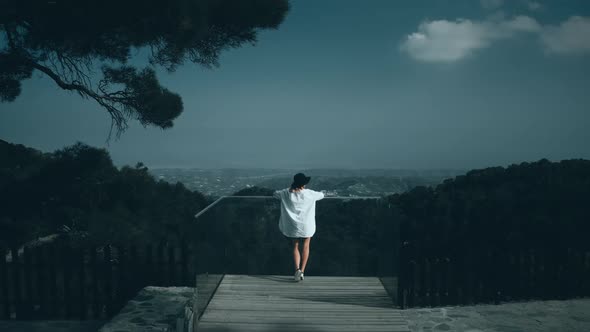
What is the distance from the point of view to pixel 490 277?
7.16 m

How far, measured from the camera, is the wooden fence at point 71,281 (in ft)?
23.5

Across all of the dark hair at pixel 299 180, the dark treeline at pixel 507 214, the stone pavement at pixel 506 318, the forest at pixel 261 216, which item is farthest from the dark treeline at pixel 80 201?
the stone pavement at pixel 506 318

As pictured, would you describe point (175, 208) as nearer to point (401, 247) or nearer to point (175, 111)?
point (175, 111)

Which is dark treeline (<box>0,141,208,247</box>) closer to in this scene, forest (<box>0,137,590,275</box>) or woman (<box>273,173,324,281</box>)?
forest (<box>0,137,590,275</box>)

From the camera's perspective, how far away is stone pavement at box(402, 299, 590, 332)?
5914 mm

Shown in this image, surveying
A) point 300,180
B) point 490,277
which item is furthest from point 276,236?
point 490,277

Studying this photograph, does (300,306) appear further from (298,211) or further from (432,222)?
(432,222)

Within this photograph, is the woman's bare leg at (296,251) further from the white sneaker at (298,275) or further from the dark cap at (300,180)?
the dark cap at (300,180)

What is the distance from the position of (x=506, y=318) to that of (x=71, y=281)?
6.20m

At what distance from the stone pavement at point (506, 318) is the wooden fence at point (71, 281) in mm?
3398

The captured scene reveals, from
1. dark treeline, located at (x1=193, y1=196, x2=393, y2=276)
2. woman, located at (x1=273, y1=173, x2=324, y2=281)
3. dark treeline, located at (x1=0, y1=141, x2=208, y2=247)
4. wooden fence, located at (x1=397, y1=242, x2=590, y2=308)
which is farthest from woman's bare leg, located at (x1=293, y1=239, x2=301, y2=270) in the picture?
dark treeline, located at (x1=0, y1=141, x2=208, y2=247)

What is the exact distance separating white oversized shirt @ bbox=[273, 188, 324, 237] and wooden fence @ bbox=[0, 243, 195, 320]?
1640 mm

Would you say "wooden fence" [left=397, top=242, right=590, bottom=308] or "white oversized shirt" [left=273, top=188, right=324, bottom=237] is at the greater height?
"white oversized shirt" [left=273, top=188, right=324, bottom=237]

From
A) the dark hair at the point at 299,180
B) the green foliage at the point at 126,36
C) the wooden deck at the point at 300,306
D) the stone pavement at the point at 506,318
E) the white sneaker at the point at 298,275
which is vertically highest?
the green foliage at the point at 126,36
